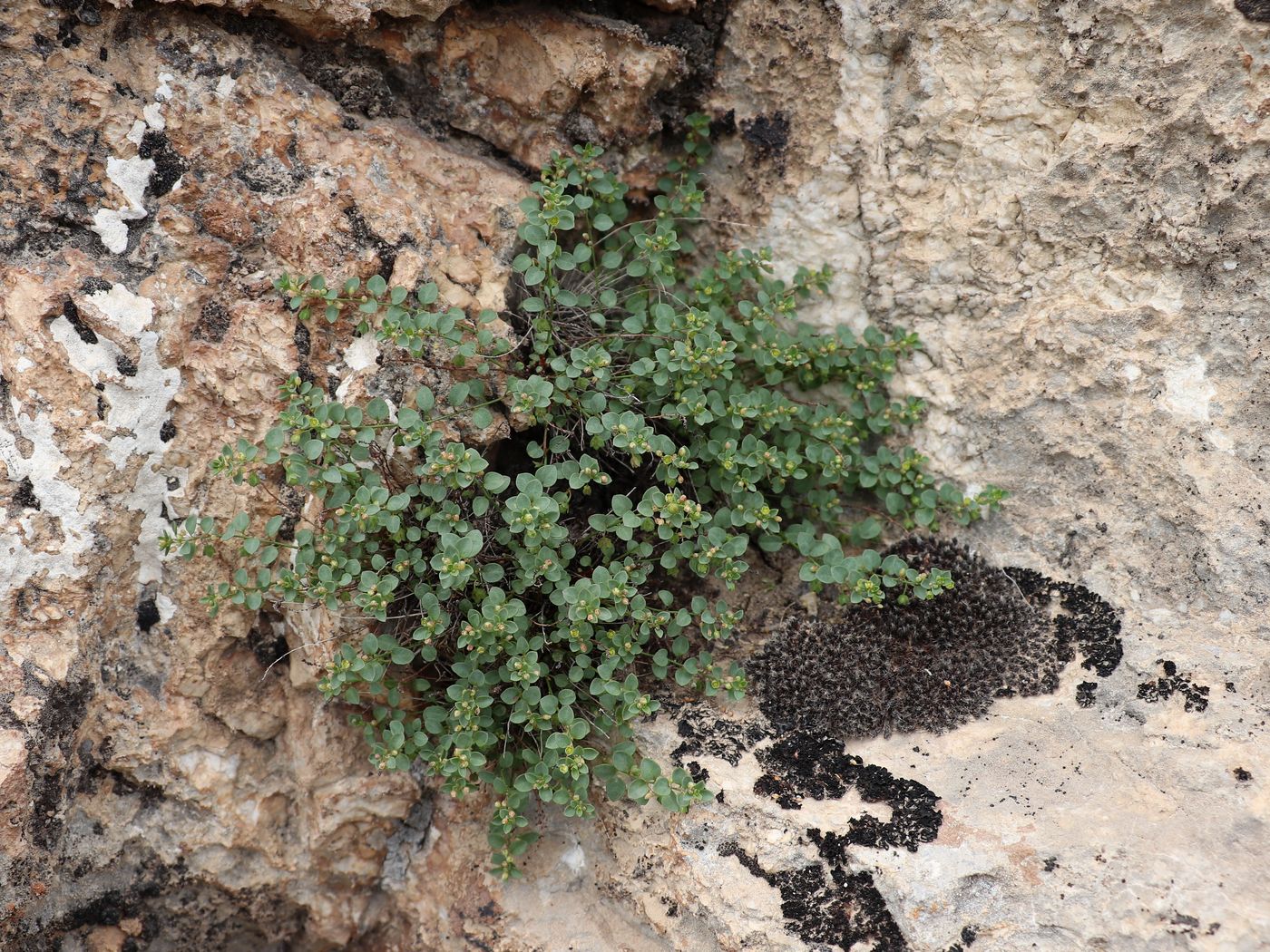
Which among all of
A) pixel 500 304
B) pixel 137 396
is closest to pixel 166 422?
pixel 137 396

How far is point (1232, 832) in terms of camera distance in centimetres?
263

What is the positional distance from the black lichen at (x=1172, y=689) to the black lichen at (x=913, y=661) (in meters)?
0.29

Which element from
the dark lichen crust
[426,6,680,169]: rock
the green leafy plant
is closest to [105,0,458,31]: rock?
[426,6,680,169]: rock

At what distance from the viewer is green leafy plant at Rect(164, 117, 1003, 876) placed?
10.1 ft

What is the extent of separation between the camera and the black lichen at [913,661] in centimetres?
325

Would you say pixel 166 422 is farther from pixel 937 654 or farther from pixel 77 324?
pixel 937 654

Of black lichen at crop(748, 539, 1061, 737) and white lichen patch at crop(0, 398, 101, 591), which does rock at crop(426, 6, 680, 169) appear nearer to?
white lichen patch at crop(0, 398, 101, 591)

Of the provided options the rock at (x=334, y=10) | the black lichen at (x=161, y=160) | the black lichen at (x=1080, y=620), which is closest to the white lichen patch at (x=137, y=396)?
the black lichen at (x=161, y=160)

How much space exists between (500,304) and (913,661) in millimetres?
2011

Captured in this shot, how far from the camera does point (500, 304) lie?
11.2ft

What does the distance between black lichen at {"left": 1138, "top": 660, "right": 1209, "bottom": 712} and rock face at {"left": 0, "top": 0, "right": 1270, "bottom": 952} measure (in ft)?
0.04

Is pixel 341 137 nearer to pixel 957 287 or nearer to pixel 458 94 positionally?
pixel 458 94

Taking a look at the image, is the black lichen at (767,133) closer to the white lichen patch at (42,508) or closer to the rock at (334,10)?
the rock at (334,10)

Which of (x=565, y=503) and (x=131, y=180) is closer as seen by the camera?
(x=131, y=180)
